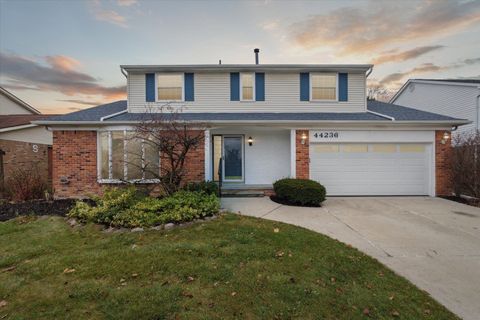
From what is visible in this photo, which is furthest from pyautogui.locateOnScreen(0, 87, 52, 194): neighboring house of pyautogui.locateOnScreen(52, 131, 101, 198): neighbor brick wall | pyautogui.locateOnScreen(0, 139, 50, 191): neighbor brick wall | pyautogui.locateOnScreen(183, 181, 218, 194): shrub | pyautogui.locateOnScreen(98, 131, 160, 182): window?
pyautogui.locateOnScreen(183, 181, 218, 194): shrub

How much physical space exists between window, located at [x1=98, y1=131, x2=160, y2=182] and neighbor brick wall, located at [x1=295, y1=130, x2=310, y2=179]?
552 cm

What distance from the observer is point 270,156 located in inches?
417

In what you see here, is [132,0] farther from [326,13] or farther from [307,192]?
[307,192]

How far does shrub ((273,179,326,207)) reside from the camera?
306 inches

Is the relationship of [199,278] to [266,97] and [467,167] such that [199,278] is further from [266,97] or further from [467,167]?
[467,167]

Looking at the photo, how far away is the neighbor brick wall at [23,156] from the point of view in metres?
11.5

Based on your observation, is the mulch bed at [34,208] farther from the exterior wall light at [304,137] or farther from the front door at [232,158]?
the exterior wall light at [304,137]

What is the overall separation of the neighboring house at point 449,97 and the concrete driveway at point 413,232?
28.0ft

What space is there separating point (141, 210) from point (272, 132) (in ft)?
22.3

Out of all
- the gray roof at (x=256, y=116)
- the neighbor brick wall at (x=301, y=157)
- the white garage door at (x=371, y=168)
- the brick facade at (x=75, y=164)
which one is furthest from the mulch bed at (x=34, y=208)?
the white garage door at (x=371, y=168)

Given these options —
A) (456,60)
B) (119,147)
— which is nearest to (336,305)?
(119,147)

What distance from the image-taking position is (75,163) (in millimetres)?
8719

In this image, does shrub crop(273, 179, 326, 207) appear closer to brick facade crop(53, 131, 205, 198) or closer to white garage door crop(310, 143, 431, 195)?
white garage door crop(310, 143, 431, 195)

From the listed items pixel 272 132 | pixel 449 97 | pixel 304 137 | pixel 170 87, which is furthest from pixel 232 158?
pixel 449 97
